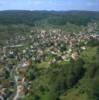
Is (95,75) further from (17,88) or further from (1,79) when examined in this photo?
(1,79)

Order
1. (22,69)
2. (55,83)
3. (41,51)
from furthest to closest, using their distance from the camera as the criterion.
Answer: (41,51), (22,69), (55,83)

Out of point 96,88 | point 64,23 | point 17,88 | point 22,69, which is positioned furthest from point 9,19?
point 96,88

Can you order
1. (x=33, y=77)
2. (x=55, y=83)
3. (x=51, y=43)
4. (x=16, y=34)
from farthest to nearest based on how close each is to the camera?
1. (x=16, y=34)
2. (x=51, y=43)
3. (x=33, y=77)
4. (x=55, y=83)

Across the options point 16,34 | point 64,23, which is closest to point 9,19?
point 64,23

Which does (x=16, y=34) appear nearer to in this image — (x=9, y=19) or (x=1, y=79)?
(x=9, y=19)

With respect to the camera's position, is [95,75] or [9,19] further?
[9,19]

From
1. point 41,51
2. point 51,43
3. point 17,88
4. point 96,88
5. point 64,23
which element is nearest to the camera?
point 96,88

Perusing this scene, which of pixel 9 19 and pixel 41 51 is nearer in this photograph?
pixel 41 51

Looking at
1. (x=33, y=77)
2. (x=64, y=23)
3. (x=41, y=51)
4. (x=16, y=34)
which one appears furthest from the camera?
(x=64, y=23)
